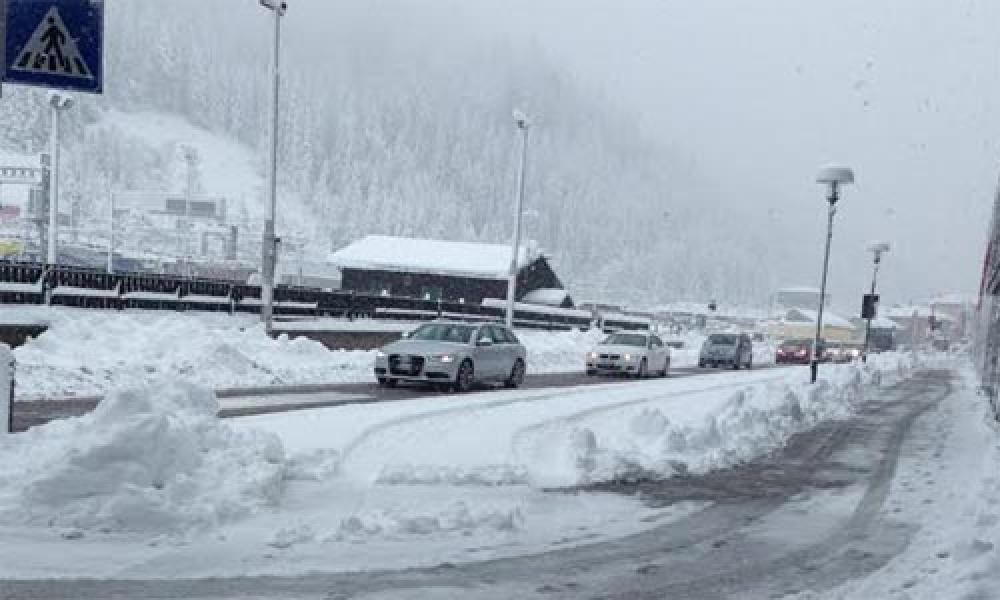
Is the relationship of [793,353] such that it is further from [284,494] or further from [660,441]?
[284,494]

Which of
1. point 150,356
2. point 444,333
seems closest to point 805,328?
point 444,333

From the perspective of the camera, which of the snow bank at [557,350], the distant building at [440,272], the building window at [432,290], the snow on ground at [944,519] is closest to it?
the snow on ground at [944,519]

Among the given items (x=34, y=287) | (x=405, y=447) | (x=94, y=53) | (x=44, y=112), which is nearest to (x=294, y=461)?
(x=405, y=447)

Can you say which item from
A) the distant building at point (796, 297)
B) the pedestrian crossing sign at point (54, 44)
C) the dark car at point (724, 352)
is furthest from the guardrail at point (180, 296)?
the distant building at point (796, 297)

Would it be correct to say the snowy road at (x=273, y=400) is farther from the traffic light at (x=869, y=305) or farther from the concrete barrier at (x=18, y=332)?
the traffic light at (x=869, y=305)

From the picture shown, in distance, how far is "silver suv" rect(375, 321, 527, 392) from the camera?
1894 centimetres

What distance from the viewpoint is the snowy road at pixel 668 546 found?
230 inches

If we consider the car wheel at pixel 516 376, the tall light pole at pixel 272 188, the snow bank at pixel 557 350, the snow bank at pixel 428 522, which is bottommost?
the snow bank at pixel 557 350

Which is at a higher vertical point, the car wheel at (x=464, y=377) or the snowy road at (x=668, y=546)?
the snowy road at (x=668, y=546)

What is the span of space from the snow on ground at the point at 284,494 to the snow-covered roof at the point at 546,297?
5712 centimetres

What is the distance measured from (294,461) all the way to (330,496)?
1.01m

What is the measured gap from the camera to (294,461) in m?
9.05

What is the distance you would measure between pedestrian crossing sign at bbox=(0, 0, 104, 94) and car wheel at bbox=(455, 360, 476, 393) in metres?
13.0

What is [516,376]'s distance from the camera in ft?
71.6
